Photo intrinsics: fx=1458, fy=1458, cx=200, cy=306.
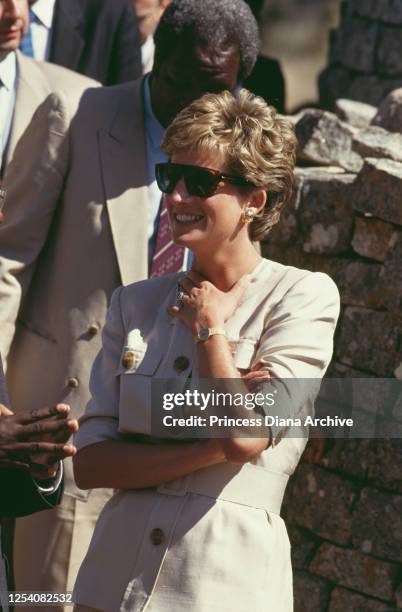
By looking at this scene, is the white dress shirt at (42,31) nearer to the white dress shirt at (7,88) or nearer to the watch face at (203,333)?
the white dress shirt at (7,88)

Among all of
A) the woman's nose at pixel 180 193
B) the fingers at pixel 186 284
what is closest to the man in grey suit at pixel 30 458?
the fingers at pixel 186 284

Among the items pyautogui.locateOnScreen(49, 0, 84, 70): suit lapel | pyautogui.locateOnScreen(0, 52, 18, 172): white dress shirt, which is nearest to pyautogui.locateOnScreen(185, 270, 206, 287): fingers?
pyautogui.locateOnScreen(0, 52, 18, 172): white dress shirt

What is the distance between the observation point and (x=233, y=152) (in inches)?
142

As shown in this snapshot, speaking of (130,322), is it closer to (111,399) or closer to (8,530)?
(111,399)

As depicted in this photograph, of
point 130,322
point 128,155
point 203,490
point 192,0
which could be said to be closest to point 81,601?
point 203,490

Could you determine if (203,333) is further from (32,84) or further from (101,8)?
(101,8)

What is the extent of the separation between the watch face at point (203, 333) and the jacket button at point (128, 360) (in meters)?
0.20

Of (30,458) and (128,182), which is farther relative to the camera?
(128,182)

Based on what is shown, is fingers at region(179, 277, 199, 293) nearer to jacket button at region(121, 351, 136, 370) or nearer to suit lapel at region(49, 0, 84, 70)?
jacket button at region(121, 351, 136, 370)

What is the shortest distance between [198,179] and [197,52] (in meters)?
0.87

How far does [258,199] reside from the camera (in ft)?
12.2

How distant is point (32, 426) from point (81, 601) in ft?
1.66

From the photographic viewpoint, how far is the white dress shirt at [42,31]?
5.93m

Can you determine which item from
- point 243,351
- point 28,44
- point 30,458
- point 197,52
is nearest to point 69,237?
point 197,52
